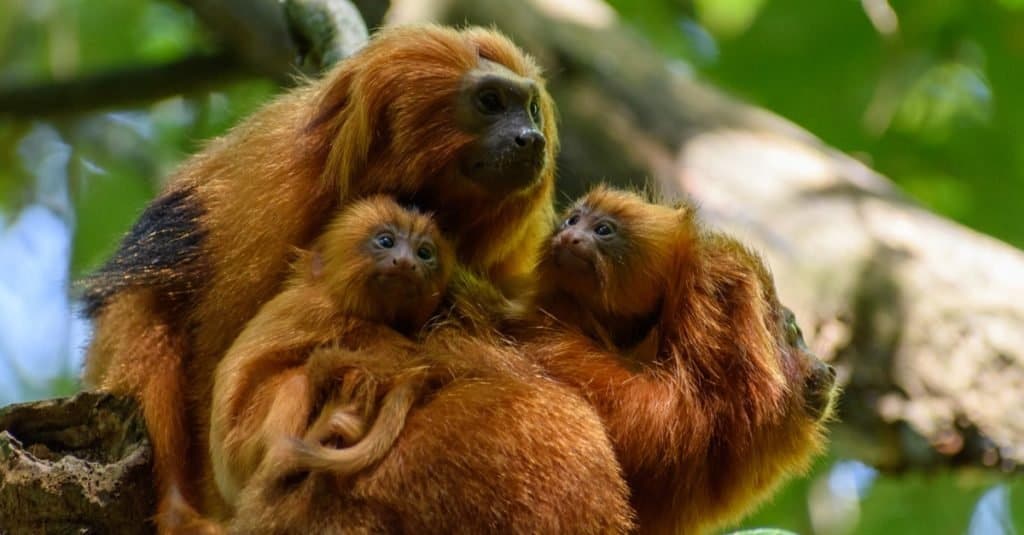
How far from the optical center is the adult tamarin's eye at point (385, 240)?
3419 mm

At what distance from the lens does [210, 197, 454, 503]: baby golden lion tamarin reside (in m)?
2.97

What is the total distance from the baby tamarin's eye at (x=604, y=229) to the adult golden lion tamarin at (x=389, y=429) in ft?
1.46

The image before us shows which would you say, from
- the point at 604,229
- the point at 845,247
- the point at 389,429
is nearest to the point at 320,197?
the point at 604,229

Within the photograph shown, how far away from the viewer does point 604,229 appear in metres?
3.52

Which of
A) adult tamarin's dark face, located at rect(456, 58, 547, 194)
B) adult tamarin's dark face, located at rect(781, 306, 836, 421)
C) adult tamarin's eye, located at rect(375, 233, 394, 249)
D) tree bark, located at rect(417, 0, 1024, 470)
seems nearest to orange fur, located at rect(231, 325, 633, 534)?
adult tamarin's eye, located at rect(375, 233, 394, 249)

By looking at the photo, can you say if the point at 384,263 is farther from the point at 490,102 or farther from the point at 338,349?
the point at 490,102

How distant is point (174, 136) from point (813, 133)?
390 centimetres

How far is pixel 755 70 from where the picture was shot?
6.36 metres

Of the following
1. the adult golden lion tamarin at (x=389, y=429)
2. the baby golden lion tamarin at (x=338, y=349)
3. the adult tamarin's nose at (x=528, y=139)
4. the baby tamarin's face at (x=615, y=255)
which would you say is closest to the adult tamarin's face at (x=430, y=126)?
the adult tamarin's nose at (x=528, y=139)

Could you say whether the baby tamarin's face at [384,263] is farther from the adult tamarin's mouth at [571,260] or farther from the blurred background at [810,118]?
the blurred background at [810,118]

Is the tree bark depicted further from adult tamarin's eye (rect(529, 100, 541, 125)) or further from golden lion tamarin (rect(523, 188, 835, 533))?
A: golden lion tamarin (rect(523, 188, 835, 533))

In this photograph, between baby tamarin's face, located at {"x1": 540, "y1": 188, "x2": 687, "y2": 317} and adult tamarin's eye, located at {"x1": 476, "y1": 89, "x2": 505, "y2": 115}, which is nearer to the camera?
baby tamarin's face, located at {"x1": 540, "y1": 188, "x2": 687, "y2": 317}

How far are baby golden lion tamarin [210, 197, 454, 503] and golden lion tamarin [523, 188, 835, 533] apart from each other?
0.32m

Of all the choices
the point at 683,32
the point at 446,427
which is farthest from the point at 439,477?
the point at 683,32
